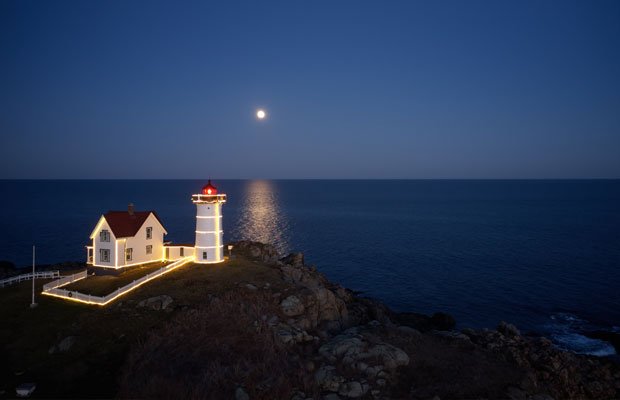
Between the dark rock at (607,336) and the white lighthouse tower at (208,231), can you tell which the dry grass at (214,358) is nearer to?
the white lighthouse tower at (208,231)

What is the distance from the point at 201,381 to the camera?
22953 millimetres

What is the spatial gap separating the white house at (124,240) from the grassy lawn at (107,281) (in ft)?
4.22

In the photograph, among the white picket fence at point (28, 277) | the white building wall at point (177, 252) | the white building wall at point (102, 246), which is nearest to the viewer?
the white picket fence at point (28, 277)

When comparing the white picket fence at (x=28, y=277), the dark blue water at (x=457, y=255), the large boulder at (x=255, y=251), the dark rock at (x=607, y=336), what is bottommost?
the dark rock at (x=607, y=336)

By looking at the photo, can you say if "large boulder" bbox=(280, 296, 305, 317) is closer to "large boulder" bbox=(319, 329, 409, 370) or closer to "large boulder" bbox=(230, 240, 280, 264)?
"large boulder" bbox=(319, 329, 409, 370)

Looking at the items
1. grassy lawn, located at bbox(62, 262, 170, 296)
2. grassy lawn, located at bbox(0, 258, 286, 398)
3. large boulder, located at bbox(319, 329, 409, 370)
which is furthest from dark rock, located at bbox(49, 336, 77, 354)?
large boulder, located at bbox(319, 329, 409, 370)

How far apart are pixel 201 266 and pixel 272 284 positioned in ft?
35.2

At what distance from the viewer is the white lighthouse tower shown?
44.9 m

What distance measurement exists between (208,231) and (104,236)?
10.7 m

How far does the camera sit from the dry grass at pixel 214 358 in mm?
22578

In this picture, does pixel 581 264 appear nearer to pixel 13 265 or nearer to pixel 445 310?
pixel 445 310

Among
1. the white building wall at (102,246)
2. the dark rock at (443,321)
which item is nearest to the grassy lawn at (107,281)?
the white building wall at (102,246)

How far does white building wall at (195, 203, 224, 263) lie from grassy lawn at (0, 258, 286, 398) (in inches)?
174

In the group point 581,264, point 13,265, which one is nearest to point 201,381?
point 13,265
